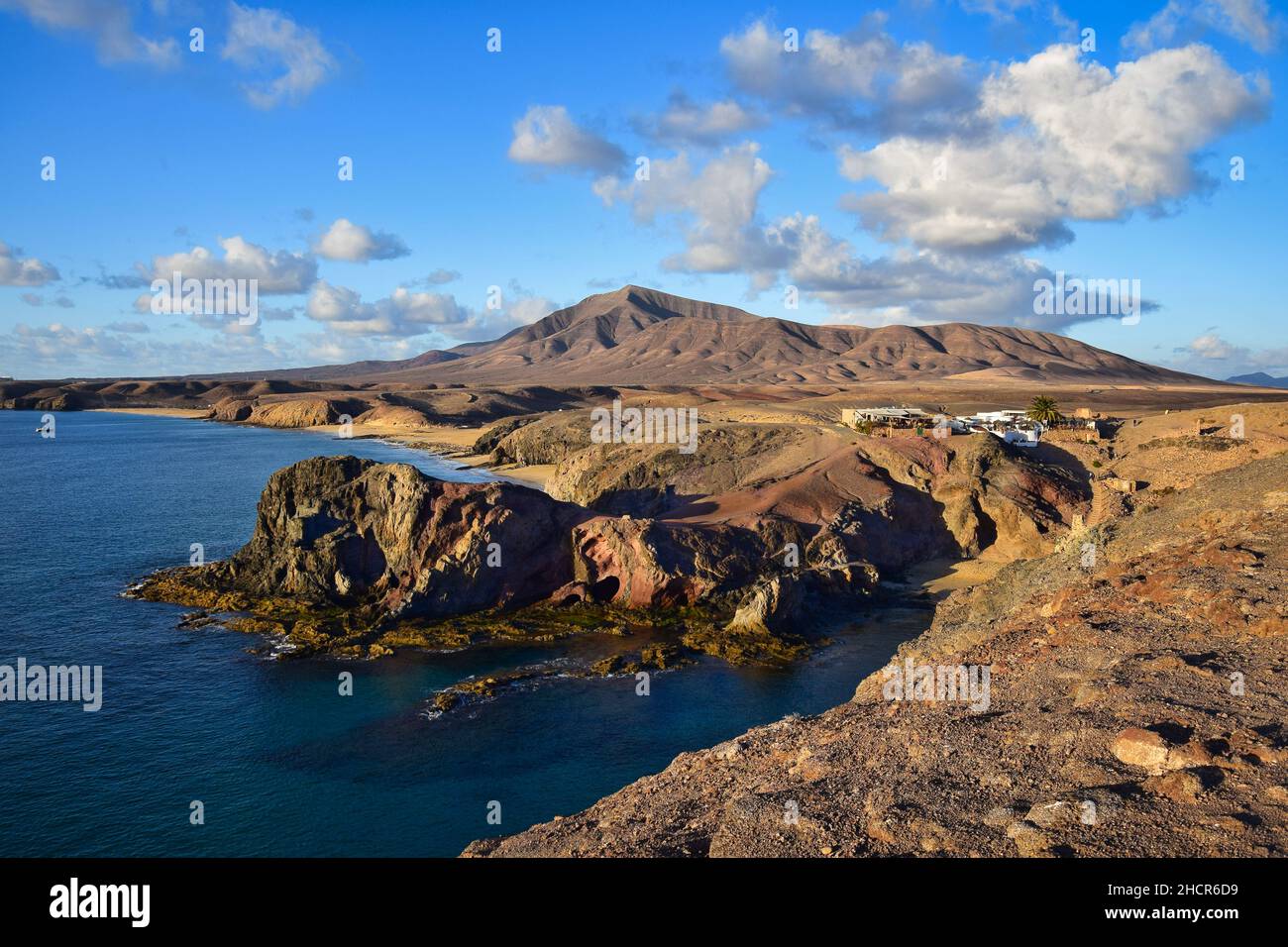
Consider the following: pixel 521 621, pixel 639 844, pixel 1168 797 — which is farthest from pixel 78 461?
pixel 1168 797

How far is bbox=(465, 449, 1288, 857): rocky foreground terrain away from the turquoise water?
238 inches

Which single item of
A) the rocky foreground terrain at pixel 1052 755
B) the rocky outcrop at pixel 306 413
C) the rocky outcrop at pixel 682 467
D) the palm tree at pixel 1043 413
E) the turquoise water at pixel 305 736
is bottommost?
the turquoise water at pixel 305 736

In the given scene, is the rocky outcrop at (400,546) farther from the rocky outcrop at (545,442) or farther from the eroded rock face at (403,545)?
the rocky outcrop at (545,442)

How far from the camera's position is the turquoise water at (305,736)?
23.7m

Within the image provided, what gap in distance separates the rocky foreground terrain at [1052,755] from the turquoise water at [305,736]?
6.04 meters

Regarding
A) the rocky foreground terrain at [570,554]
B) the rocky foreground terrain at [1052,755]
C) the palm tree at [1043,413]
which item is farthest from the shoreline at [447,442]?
the rocky foreground terrain at [1052,755]

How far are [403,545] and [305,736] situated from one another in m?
15.6

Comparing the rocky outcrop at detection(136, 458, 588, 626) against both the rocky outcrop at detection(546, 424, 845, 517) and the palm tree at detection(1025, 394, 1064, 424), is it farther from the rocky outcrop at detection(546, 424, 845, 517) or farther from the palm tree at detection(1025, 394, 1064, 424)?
the palm tree at detection(1025, 394, 1064, 424)

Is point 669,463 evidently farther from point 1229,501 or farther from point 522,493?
point 1229,501

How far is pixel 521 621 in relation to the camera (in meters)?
41.5

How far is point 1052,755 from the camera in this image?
16938 mm

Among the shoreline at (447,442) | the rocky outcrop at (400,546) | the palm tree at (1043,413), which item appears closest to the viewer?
the rocky outcrop at (400,546)

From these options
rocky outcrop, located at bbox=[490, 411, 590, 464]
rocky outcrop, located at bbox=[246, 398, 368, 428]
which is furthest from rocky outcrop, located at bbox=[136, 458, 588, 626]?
rocky outcrop, located at bbox=[246, 398, 368, 428]
